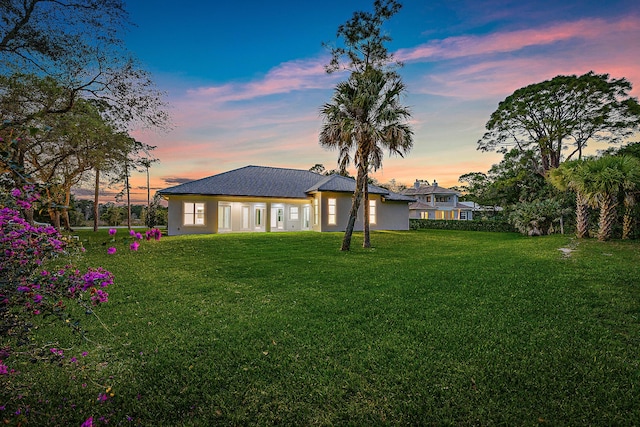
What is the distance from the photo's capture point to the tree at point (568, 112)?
24047mm

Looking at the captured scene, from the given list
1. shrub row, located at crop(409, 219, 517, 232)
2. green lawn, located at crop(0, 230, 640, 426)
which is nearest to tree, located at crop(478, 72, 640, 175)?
shrub row, located at crop(409, 219, 517, 232)

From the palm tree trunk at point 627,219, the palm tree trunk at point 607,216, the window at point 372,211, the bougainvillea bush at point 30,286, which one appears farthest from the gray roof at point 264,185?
the bougainvillea bush at point 30,286

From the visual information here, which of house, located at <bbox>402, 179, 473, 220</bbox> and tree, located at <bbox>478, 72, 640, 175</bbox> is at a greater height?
tree, located at <bbox>478, 72, 640, 175</bbox>

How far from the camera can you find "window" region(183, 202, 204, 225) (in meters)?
20.3

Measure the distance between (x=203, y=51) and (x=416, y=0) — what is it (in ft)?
29.0

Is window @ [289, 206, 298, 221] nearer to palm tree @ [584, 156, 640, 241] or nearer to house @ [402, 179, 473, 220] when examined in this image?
palm tree @ [584, 156, 640, 241]

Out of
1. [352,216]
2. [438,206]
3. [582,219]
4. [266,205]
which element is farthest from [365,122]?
[438,206]

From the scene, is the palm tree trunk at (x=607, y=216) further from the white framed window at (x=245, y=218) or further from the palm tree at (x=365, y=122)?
the white framed window at (x=245, y=218)

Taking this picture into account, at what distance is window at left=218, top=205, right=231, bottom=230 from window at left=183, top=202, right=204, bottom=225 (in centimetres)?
135

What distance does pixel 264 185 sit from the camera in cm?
2350

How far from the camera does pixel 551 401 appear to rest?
9.39 ft

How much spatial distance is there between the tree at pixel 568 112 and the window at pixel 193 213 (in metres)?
28.1

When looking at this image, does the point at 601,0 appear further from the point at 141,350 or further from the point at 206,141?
the point at 206,141

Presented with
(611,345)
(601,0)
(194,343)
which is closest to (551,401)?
(611,345)
